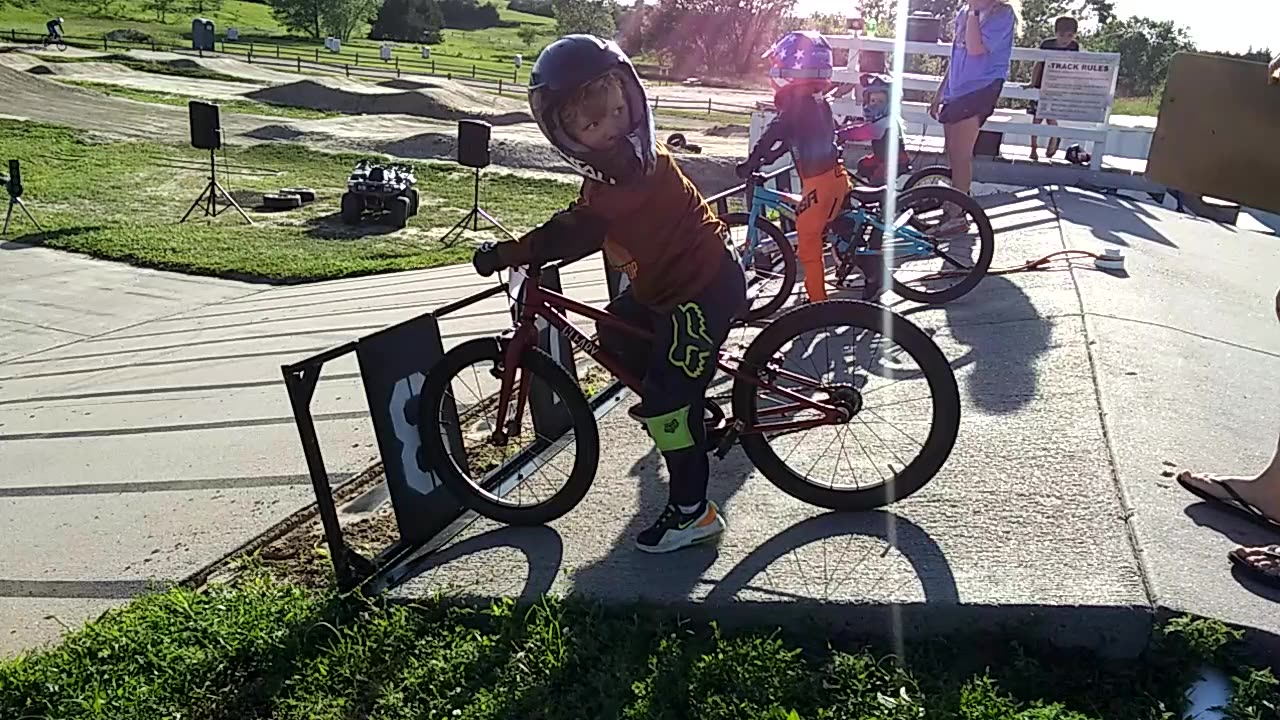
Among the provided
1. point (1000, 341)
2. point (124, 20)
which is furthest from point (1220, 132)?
point (124, 20)

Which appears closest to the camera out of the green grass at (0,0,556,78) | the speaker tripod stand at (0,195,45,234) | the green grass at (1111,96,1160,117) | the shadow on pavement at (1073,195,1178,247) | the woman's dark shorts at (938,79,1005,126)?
the woman's dark shorts at (938,79,1005,126)

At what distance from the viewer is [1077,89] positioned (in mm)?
10711

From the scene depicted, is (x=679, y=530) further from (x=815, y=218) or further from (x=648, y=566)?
(x=815, y=218)

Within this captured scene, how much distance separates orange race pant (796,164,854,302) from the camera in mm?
5492

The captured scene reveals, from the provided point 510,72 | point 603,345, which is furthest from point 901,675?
point 510,72

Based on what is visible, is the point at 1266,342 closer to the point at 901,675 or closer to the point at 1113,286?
the point at 1113,286

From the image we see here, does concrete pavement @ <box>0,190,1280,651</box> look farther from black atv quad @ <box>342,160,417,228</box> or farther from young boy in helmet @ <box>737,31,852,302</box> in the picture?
black atv quad @ <box>342,160,417,228</box>

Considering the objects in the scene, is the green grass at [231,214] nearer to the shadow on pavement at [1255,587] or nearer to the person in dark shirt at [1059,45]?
the person in dark shirt at [1059,45]

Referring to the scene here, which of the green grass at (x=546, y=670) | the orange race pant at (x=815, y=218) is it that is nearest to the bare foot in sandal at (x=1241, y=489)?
the green grass at (x=546, y=670)

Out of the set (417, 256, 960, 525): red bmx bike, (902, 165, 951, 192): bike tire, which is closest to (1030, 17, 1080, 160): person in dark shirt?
(902, 165, 951, 192): bike tire

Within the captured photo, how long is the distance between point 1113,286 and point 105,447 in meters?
6.11

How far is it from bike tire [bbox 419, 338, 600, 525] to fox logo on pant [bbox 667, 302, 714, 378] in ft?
1.35

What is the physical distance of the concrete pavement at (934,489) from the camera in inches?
120

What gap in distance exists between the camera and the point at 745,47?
74.1 m
